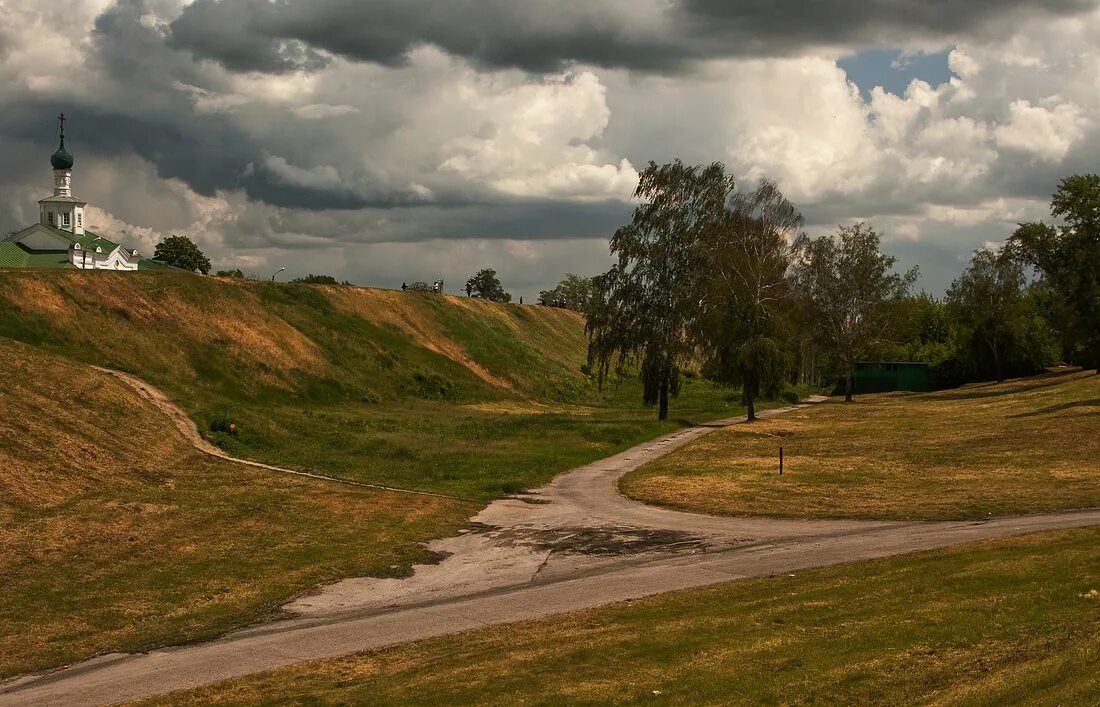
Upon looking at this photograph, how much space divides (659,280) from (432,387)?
22.1 m

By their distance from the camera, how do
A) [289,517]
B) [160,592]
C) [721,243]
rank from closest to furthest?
[160,592]
[289,517]
[721,243]

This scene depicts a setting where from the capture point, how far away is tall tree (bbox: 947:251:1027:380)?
321 feet

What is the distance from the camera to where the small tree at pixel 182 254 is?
12975cm

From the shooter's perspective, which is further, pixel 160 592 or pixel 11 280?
pixel 11 280

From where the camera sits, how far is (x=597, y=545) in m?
28.4

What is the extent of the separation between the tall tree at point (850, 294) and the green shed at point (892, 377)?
17.3m

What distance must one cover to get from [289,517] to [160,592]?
7649 mm

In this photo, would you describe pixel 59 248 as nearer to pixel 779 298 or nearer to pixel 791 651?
pixel 779 298

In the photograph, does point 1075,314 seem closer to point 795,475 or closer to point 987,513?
point 795,475

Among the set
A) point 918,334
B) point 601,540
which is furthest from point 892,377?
point 601,540

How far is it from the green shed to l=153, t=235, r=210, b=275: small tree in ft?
278

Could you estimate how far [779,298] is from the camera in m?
67.8

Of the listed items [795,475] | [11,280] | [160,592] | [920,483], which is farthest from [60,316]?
[920,483]

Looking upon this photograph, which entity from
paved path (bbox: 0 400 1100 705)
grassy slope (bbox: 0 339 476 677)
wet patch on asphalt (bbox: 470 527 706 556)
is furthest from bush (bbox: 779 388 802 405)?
wet patch on asphalt (bbox: 470 527 706 556)
